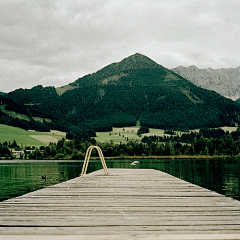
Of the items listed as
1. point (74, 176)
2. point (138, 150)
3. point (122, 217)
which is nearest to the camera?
point (122, 217)

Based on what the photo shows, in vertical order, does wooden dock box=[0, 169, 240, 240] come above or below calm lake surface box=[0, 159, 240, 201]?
above

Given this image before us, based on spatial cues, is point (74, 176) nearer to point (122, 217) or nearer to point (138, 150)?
point (122, 217)

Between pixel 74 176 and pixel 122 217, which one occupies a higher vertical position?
pixel 122 217

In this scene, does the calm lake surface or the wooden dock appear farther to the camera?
the calm lake surface

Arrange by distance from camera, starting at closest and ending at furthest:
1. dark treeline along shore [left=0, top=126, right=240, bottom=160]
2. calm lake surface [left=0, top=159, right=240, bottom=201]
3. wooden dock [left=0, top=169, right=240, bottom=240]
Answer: wooden dock [left=0, top=169, right=240, bottom=240], calm lake surface [left=0, top=159, right=240, bottom=201], dark treeline along shore [left=0, top=126, right=240, bottom=160]

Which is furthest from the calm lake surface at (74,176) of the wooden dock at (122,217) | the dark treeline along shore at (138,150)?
the dark treeline along shore at (138,150)

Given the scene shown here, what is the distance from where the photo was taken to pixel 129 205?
9.15 metres

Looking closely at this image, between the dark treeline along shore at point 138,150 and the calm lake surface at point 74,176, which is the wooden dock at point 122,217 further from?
the dark treeline along shore at point 138,150

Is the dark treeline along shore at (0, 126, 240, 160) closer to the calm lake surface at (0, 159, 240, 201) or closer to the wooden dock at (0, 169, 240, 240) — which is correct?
the calm lake surface at (0, 159, 240, 201)

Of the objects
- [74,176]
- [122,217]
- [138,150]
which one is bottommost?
[138,150]

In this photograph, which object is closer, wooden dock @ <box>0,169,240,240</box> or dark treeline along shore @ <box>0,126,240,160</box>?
wooden dock @ <box>0,169,240,240</box>

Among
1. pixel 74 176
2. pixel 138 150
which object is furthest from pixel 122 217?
pixel 138 150

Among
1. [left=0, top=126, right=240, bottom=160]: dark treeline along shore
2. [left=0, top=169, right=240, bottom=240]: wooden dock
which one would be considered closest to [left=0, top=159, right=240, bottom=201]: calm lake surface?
[left=0, top=169, right=240, bottom=240]: wooden dock

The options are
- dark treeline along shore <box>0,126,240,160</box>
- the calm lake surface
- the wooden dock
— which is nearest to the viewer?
the wooden dock
